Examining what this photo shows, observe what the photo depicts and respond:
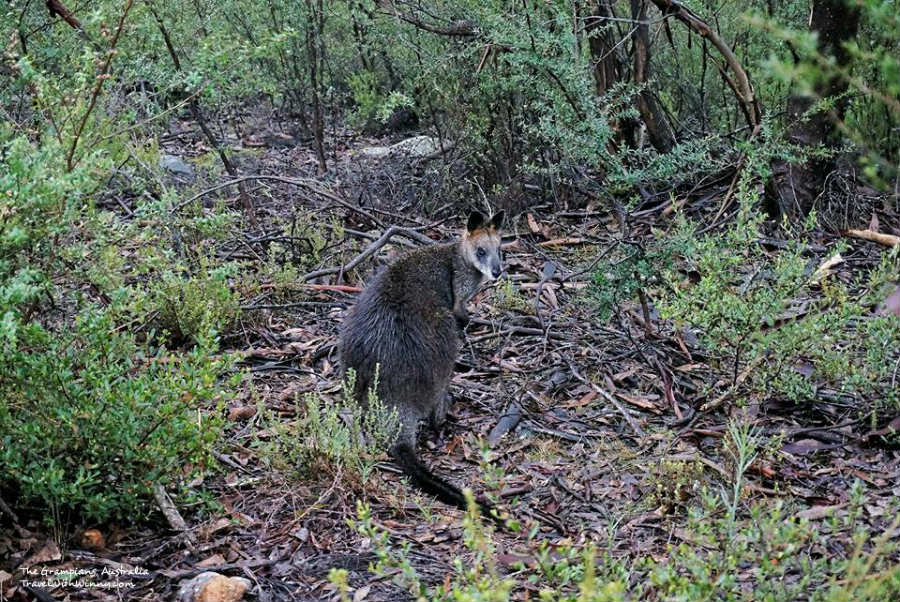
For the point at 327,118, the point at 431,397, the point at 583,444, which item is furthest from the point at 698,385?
the point at 327,118

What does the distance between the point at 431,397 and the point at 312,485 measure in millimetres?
1038

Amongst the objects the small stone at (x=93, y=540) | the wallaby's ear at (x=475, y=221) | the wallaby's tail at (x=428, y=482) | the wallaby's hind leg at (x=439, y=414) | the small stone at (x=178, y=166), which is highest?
the small stone at (x=178, y=166)

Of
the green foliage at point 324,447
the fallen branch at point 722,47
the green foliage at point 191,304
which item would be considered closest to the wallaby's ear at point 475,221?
the green foliage at point 191,304

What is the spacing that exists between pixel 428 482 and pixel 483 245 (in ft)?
7.51

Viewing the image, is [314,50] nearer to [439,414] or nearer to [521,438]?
[439,414]

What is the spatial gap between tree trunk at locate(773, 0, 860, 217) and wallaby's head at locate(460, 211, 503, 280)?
2386 mm

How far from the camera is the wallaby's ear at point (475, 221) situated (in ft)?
19.8

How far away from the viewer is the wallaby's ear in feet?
19.8

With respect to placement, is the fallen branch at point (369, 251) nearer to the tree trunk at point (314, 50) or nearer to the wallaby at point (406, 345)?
the wallaby at point (406, 345)

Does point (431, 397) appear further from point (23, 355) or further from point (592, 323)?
point (23, 355)

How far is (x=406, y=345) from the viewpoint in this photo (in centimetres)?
485

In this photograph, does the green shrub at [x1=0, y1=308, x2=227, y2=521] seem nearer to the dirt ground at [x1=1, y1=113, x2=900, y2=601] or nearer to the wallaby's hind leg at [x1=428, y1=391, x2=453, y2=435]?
the dirt ground at [x1=1, y1=113, x2=900, y2=601]

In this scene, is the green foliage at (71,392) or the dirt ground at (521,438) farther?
the dirt ground at (521,438)

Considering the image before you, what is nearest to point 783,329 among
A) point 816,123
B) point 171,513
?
point 816,123
